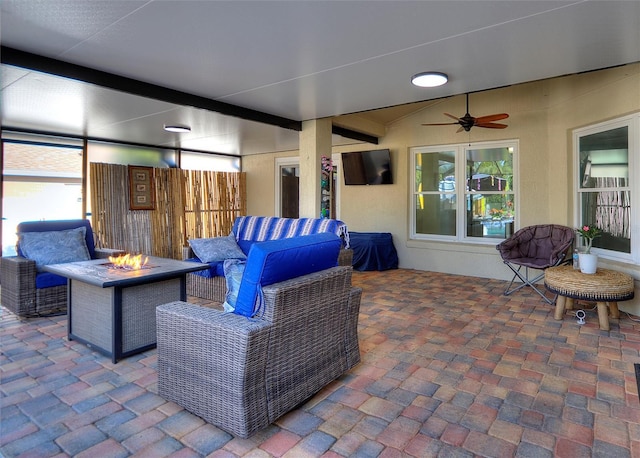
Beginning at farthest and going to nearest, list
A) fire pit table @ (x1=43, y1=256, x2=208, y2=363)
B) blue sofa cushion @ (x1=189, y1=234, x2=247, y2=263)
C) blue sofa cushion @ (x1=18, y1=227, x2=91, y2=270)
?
1. blue sofa cushion @ (x1=189, y1=234, x2=247, y2=263)
2. blue sofa cushion @ (x1=18, y1=227, x2=91, y2=270)
3. fire pit table @ (x1=43, y1=256, x2=208, y2=363)

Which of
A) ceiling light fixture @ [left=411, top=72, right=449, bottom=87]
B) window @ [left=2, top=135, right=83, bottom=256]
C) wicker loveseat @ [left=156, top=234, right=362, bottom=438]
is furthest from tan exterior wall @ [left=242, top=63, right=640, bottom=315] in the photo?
window @ [left=2, top=135, right=83, bottom=256]

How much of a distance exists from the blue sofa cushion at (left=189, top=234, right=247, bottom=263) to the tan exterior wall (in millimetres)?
3195

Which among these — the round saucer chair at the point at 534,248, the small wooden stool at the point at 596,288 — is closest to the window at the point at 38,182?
the round saucer chair at the point at 534,248

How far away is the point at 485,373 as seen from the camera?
106 inches

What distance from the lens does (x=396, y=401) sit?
91.6 inches

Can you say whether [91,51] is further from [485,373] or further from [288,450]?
[485,373]

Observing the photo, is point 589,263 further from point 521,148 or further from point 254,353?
point 254,353

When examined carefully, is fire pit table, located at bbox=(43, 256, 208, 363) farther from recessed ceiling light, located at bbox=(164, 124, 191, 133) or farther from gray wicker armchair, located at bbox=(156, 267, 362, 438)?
recessed ceiling light, located at bbox=(164, 124, 191, 133)

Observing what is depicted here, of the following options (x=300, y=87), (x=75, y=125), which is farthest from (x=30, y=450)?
(x=75, y=125)

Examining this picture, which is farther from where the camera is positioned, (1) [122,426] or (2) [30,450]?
(1) [122,426]

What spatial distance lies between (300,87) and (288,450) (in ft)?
10.5

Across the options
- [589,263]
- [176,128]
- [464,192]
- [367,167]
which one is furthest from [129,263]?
[464,192]

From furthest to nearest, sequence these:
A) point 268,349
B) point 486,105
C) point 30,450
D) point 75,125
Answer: point 486,105, point 75,125, point 268,349, point 30,450

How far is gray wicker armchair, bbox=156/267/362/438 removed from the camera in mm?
1904
